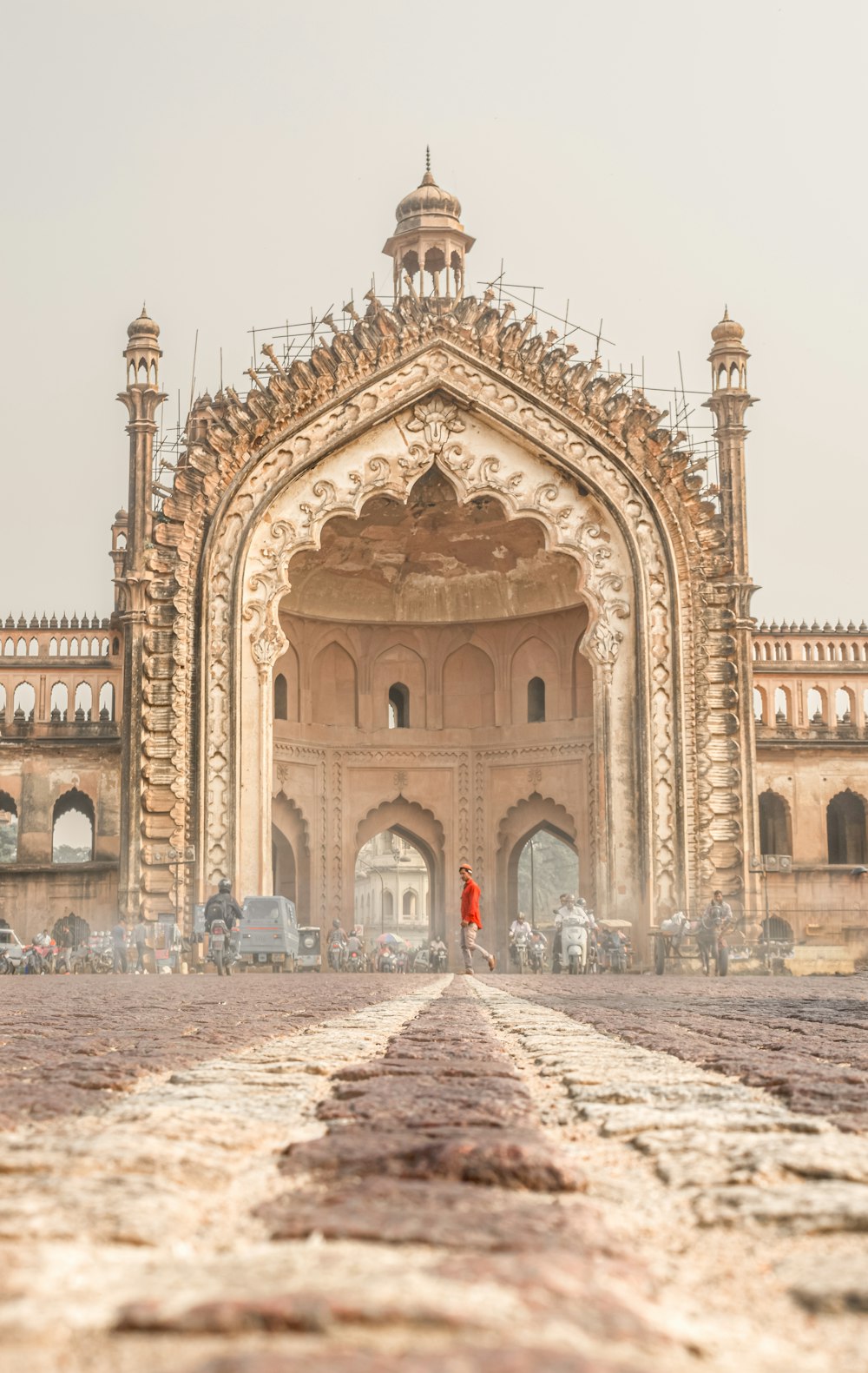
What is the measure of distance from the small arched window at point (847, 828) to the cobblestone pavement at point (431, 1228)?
86.2 ft

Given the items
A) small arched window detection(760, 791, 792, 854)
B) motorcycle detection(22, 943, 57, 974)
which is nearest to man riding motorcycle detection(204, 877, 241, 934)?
motorcycle detection(22, 943, 57, 974)

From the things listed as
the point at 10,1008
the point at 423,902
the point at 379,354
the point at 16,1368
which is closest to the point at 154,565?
the point at 379,354

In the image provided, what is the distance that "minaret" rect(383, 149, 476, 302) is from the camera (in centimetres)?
2958

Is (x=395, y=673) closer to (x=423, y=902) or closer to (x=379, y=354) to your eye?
(x=379, y=354)

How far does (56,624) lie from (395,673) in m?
6.72

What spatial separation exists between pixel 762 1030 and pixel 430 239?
25.4 m

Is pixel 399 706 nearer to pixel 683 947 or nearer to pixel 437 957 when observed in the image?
pixel 437 957

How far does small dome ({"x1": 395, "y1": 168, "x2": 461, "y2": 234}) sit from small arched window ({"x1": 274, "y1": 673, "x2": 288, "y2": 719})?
367 inches

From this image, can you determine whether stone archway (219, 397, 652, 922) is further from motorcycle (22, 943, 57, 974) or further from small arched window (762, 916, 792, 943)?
small arched window (762, 916, 792, 943)

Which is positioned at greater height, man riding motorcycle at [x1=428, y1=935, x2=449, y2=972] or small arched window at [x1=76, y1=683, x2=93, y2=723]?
small arched window at [x1=76, y1=683, x2=93, y2=723]

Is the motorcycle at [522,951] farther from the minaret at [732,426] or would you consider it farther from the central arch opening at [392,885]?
the central arch opening at [392,885]

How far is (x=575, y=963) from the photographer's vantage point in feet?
68.0

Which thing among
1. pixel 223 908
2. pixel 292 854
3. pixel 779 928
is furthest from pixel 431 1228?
pixel 779 928

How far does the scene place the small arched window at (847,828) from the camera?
29109mm
